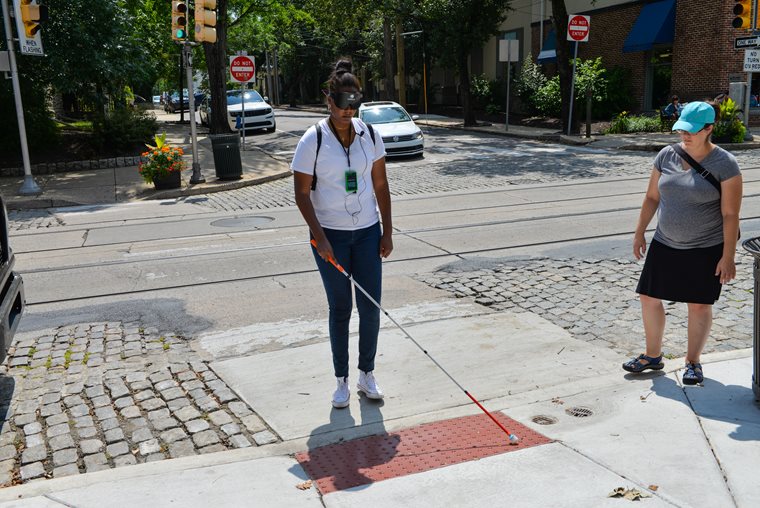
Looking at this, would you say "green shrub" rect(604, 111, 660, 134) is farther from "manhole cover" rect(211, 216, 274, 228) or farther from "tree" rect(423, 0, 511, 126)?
"manhole cover" rect(211, 216, 274, 228)

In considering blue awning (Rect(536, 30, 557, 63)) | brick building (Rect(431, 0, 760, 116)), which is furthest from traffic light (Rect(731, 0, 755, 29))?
blue awning (Rect(536, 30, 557, 63))

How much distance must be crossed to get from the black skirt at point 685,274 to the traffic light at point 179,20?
1275cm

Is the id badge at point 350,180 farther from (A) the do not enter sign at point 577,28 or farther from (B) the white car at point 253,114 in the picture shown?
(B) the white car at point 253,114

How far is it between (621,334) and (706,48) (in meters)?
23.8

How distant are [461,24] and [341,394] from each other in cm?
2789

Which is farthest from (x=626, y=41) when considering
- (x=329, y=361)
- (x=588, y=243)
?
(x=329, y=361)

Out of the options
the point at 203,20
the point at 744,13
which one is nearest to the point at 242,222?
the point at 203,20

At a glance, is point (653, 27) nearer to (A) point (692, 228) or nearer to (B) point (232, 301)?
(B) point (232, 301)

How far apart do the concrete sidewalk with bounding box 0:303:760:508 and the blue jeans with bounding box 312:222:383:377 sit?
397 mm

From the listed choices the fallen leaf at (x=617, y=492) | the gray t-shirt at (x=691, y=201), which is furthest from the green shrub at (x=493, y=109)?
the fallen leaf at (x=617, y=492)

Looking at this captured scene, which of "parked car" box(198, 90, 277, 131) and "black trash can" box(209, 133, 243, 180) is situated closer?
"black trash can" box(209, 133, 243, 180)

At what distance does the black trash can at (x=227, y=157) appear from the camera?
1620 centimetres

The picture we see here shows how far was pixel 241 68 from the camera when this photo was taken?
20.9 meters

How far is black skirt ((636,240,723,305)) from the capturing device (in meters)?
4.55
